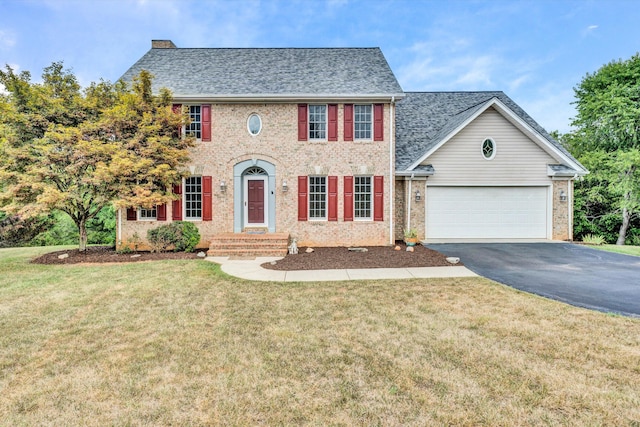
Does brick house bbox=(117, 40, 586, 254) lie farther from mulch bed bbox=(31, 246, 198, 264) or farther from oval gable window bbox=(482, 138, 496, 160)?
mulch bed bbox=(31, 246, 198, 264)

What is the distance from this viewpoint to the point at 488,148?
42.2 ft

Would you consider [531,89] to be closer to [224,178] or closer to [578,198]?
[578,198]

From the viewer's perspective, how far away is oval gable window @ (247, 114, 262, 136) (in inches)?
481

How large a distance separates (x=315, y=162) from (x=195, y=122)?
521 cm

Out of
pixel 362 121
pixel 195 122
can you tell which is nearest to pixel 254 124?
pixel 195 122

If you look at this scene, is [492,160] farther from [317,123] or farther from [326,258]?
[326,258]

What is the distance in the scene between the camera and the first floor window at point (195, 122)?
12156 millimetres

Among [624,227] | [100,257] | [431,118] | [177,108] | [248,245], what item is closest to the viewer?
[100,257]

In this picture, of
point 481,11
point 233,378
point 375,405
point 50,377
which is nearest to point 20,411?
point 50,377

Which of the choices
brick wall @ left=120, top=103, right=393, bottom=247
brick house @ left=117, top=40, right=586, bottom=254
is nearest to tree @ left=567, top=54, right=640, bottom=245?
brick house @ left=117, top=40, right=586, bottom=254

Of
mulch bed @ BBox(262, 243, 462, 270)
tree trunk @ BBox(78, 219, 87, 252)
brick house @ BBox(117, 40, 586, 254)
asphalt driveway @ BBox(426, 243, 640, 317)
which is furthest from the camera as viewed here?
brick house @ BBox(117, 40, 586, 254)

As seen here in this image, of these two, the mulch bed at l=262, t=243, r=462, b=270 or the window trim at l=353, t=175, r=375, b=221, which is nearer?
the mulch bed at l=262, t=243, r=462, b=270

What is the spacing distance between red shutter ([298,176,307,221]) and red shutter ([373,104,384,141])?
3.46 m

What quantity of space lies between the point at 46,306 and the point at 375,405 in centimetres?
615
